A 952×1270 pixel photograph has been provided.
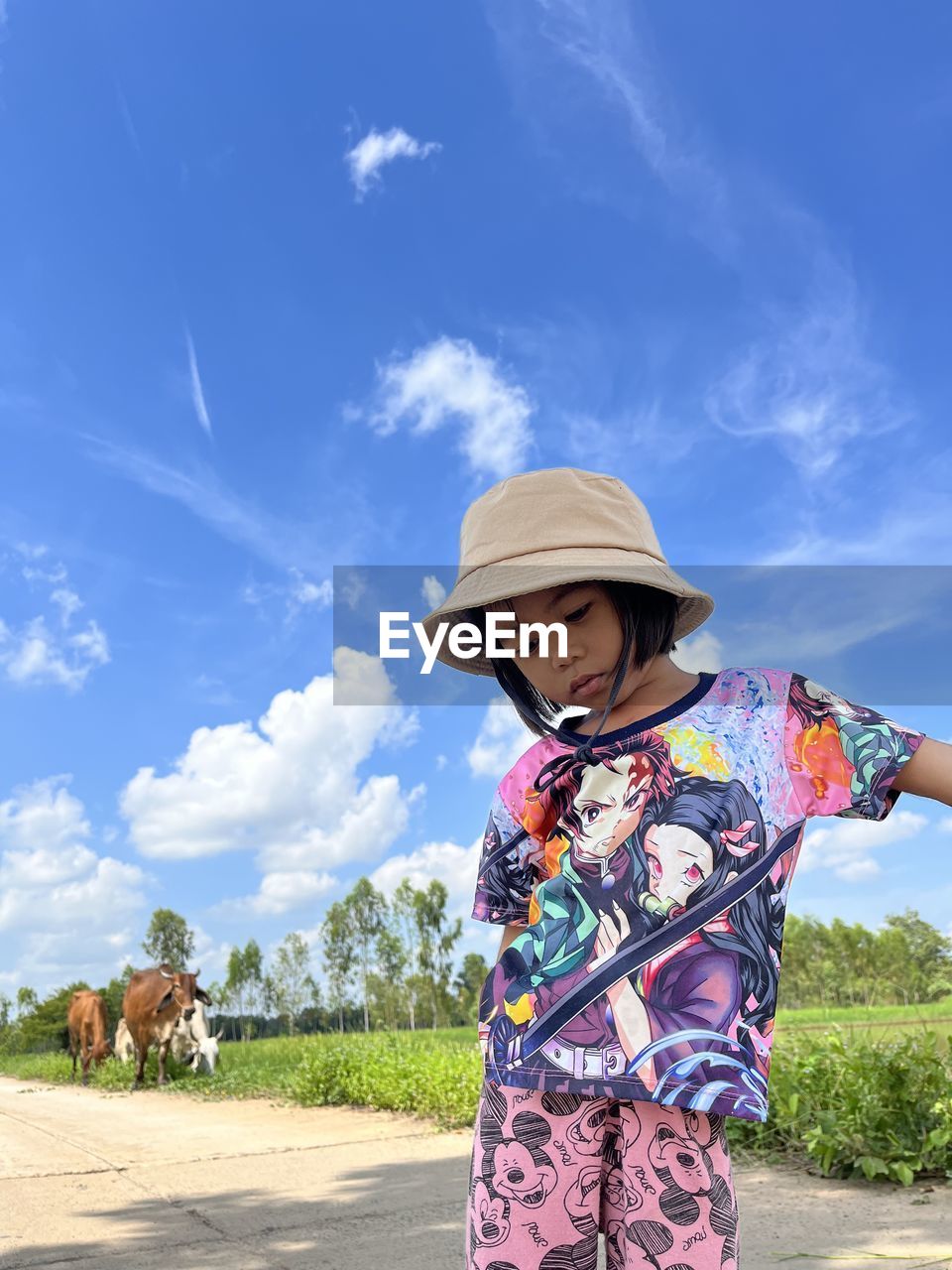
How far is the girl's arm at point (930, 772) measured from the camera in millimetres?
1818

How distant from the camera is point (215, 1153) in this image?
16.6ft

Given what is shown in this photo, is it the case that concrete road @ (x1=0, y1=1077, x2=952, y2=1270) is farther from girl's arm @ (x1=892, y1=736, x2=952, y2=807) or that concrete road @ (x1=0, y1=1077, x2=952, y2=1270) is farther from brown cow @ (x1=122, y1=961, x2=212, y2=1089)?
brown cow @ (x1=122, y1=961, x2=212, y2=1089)

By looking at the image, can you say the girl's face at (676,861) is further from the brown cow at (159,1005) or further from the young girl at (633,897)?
the brown cow at (159,1005)

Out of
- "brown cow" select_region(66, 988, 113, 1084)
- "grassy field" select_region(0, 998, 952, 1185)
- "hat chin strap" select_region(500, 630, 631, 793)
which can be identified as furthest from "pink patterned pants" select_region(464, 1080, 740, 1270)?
"brown cow" select_region(66, 988, 113, 1084)

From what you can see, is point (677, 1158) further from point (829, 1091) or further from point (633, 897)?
point (829, 1091)

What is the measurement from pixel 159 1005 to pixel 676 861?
805 centimetres

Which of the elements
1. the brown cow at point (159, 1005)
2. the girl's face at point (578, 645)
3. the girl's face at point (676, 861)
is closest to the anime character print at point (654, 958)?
the girl's face at point (676, 861)

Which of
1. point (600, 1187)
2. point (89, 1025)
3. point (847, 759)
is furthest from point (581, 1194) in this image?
point (89, 1025)

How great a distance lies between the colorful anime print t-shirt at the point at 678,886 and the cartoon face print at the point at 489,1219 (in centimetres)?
19

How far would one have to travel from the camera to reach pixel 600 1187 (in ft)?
5.74

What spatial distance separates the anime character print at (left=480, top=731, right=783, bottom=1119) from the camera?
64.5 inches

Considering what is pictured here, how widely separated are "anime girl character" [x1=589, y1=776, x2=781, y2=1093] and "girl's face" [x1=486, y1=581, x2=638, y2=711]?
0.24m

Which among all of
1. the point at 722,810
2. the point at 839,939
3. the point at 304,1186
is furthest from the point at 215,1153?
the point at 839,939

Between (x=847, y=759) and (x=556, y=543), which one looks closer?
(x=847, y=759)
